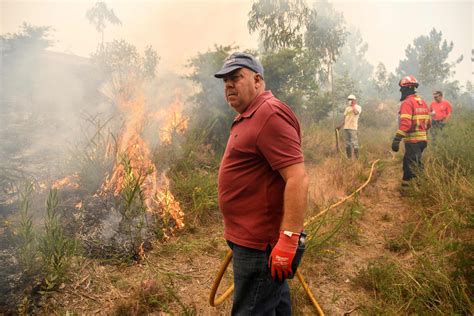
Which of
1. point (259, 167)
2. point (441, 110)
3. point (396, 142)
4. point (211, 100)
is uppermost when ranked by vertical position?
point (211, 100)

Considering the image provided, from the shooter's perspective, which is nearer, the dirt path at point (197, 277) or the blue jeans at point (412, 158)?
the dirt path at point (197, 277)

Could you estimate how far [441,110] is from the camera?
300 inches

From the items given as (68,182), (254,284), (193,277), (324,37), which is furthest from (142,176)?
(324,37)

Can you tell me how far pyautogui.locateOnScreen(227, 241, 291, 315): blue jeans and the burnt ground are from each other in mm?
855

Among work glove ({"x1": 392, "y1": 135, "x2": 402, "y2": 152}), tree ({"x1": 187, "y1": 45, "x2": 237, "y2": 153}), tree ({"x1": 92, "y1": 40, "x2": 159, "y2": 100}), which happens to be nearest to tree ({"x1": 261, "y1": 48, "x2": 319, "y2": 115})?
tree ({"x1": 187, "y1": 45, "x2": 237, "y2": 153})

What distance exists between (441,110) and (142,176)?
25.1ft

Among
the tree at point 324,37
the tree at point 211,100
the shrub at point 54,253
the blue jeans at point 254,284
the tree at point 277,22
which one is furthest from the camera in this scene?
the tree at point 324,37

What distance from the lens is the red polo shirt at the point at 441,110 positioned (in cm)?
756

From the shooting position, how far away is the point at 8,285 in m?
2.55

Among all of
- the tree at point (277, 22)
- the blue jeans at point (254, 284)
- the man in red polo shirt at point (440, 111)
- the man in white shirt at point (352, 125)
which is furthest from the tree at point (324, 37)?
the blue jeans at point (254, 284)

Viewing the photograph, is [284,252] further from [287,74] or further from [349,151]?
[287,74]

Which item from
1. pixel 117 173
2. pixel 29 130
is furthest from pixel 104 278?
pixel 29 130

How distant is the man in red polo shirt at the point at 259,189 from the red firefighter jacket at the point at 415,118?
399cm

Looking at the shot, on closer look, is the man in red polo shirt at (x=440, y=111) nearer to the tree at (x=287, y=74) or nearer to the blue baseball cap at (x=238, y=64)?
the tree at (x=287, y=74)
